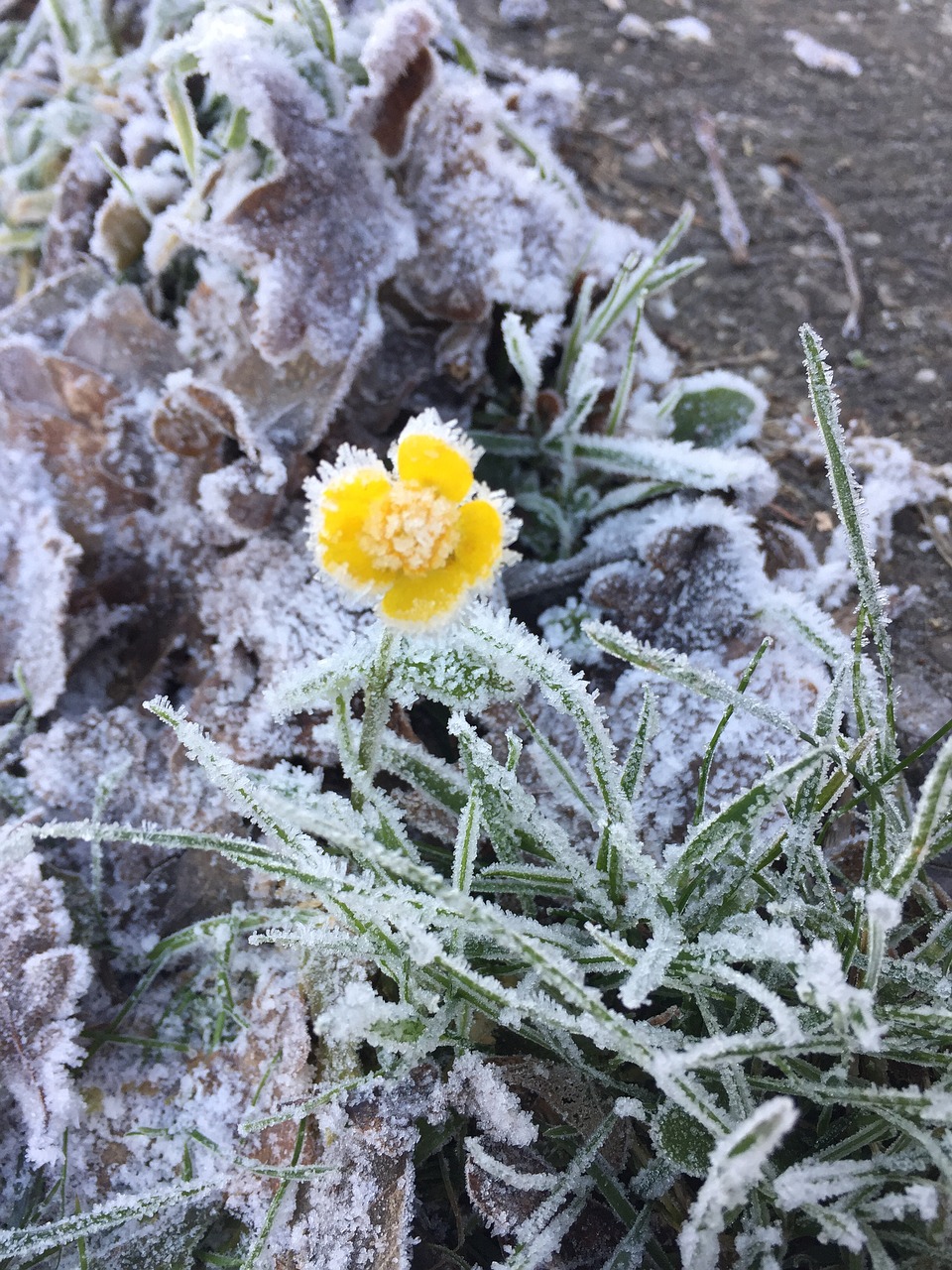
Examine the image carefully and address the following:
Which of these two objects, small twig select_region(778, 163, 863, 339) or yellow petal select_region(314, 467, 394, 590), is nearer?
yellow petal select_region(314, 467, 394, 590)

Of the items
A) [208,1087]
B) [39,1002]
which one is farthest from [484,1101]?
[39,1002]

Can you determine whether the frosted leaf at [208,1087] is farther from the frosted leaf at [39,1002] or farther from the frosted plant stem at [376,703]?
the frosted plant stem at [376,703]

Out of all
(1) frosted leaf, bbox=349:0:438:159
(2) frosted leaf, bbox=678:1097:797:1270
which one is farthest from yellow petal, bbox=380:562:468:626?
(1) frosted leaf, bbox=349:0:438:159

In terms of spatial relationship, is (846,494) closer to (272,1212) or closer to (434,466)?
(434,466)

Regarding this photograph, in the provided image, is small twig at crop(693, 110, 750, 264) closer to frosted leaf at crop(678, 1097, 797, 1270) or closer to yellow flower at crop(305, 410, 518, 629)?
yellow flower at crop(305, 410, 518, 629)

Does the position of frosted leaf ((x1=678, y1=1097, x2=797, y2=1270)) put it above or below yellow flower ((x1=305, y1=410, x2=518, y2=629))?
below

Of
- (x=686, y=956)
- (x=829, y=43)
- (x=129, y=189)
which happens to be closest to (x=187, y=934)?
(x=686, y=956)
